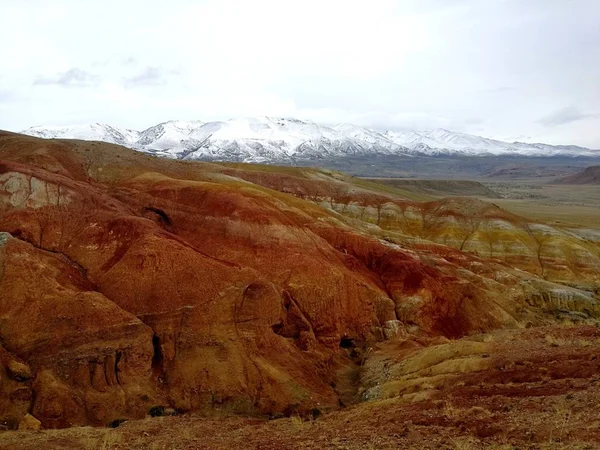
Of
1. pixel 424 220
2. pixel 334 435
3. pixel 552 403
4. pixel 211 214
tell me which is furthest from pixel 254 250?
pixel 424 220

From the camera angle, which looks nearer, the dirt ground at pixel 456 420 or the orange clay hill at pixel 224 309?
the dirt ground at pixel 456 420

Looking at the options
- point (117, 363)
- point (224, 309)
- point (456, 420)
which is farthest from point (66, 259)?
point (456, 420)

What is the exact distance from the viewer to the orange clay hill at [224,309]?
25484mm

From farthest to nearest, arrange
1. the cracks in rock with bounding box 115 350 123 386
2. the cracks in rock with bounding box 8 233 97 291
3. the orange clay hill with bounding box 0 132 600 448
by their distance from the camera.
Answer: the cracks in rock with bounding box 8 233 97 291, the cracks in rock with bounding box 115 350 123 386, the orange clay hill with bounding box 0 132 600 448

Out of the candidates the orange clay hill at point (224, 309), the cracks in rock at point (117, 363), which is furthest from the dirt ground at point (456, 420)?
the cracks in rock at point (117, 363)

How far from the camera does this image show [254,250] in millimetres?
40000

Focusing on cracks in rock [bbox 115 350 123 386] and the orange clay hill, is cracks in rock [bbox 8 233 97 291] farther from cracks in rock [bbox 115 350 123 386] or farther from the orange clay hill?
cracks in rock [bbox 115 350 123 386]

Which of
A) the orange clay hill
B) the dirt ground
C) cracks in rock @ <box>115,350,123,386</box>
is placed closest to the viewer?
the dirt ground

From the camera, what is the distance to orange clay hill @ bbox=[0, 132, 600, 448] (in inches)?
1003

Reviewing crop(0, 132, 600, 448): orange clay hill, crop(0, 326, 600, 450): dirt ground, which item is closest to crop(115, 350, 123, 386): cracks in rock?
crop(0, 132, 600, 448): orange clay hill

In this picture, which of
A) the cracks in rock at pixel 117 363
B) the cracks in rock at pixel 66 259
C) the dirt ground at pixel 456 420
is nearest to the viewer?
the dirt ground at pixel 456 420

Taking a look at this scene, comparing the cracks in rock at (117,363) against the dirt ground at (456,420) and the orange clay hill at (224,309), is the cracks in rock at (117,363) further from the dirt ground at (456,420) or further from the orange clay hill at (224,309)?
the dirt ground at (456,420)

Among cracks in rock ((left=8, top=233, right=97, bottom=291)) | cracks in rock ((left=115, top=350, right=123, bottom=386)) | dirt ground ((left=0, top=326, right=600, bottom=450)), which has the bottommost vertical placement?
cracks in rock ((left=115, top=350, right=123, bottom=386))

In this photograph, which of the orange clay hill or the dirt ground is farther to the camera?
the orange clay hill
